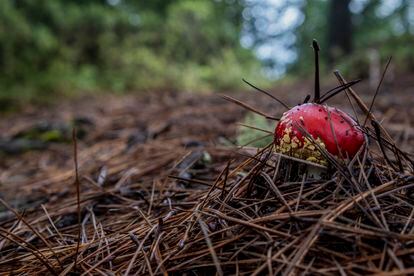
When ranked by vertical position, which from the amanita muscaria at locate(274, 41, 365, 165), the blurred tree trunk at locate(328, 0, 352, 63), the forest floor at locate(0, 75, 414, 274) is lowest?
the forest floor at locate(0, 75, 414, 274)

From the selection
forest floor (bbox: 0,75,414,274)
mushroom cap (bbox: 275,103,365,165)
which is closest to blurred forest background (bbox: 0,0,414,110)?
forest floor (bbox: 0,75,414,274)

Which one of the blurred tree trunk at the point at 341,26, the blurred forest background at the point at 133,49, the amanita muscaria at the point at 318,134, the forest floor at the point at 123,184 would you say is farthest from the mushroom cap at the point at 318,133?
the blurred tree trunk at the point at 341,26

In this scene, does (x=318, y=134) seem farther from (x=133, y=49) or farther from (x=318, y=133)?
(x=133, y=49)

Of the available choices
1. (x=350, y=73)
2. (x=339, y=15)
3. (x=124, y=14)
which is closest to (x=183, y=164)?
(x=350, y=73)

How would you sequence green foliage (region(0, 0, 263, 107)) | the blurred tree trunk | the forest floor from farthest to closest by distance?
the blurred tree trunk
green foliage (region(0, 0, 263, 107))
the forest floor

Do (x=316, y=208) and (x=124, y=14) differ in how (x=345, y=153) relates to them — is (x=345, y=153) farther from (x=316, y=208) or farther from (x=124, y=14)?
(x=124, y=14)

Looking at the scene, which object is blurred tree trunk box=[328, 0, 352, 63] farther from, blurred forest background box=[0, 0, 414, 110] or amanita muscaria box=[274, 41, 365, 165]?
amanita muscaria box=[274, 41, 365, 165]
